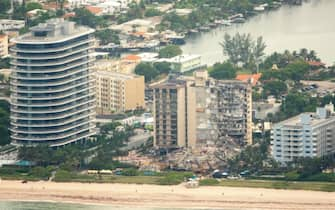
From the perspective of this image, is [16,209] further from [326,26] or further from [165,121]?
[326,26]

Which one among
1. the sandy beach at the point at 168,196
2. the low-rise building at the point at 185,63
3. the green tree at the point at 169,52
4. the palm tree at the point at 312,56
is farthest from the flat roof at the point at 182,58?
the sandy beach at the point at 168,196

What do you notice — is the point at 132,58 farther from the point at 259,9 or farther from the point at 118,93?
the point at 259,9

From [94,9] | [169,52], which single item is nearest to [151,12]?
[94,9]

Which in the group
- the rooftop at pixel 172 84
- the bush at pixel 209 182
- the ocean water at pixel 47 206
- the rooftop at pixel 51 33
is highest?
the rooftop at pixel 51 33

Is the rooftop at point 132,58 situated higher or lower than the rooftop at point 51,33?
lower

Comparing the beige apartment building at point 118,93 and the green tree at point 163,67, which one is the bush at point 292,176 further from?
the green tree at point 163,67

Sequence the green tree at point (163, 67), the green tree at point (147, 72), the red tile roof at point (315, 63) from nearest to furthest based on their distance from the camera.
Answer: the green tree at point (147, 72), the green tree at point (163, 67), the red tile roof at point (315, 63)

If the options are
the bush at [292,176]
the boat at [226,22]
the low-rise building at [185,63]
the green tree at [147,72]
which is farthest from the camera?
the boat at [226,22]
